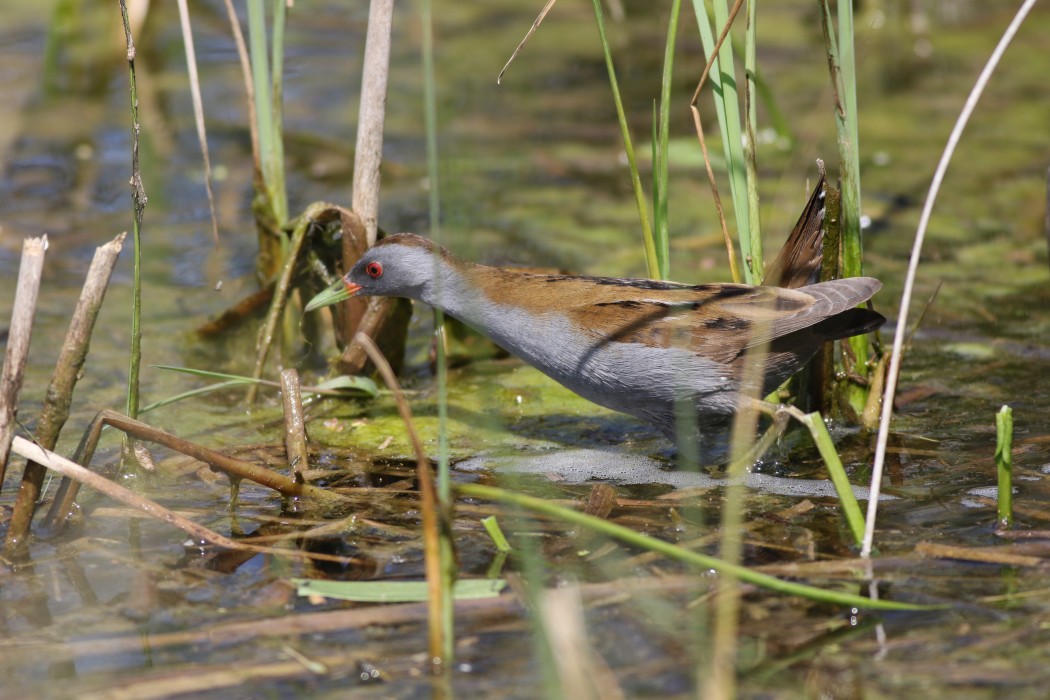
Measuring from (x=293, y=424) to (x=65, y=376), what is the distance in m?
0.81

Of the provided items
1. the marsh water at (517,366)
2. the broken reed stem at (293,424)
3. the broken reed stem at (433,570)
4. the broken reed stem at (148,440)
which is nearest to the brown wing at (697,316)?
the marsh water at (517,366)

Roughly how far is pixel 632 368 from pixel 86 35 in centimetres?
636

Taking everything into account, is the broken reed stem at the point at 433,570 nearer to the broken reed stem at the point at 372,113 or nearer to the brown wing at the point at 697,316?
the brown wing at the point at 697,316

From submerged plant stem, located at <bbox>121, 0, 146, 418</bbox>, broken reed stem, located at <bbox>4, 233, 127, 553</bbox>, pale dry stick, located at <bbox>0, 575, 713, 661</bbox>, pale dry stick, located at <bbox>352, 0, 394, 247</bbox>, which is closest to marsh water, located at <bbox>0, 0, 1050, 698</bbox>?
pale dry stick, located at <bbox>0, 575, 713, 661</bbox>

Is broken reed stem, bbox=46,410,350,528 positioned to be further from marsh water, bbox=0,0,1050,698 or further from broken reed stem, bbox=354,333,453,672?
broken reed stem, bbox=354,333,453,672

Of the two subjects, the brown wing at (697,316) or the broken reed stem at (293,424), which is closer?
the brown wing at (697,316)

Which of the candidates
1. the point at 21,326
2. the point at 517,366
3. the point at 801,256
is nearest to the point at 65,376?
the point at 21,326

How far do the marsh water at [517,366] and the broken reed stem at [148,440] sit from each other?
0.10m

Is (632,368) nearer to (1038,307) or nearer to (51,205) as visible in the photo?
(1038,307)

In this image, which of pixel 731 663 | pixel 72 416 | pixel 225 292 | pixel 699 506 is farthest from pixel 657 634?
pixel 225 292

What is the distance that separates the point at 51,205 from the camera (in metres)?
6.23

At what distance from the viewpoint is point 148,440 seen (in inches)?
134

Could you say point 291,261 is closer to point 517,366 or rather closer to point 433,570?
point 517,366

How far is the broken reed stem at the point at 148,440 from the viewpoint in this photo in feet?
10.9
